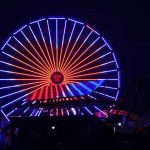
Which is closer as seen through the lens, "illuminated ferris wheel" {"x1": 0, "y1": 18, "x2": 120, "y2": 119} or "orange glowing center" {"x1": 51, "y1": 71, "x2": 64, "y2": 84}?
"illuminated ferris wheel" {"x1": 0, "y1": 18, "x2": 120, "y2": 119}

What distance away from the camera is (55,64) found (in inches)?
710

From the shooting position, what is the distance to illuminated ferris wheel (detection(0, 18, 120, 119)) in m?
17.7

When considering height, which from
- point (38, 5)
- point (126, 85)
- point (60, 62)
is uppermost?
point (38, 5)

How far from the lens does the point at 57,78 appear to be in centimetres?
1797

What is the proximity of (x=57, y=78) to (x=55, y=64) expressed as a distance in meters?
0.64

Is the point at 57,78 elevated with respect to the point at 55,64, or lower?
lower

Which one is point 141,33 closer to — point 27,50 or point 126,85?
point 126,85

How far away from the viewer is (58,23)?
18.4 meters

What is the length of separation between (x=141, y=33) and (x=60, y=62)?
424 centimetres

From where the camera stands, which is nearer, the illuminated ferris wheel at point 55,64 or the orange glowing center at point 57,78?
the illuminated ferris wheel at point 55,64

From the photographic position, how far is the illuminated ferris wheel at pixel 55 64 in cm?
1766

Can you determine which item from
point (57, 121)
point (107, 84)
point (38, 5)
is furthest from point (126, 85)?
point (57, 121)

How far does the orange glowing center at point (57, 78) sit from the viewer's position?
17931mm

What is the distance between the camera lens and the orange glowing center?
17931 millimetres
